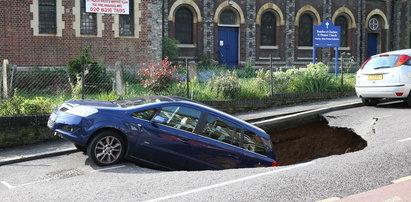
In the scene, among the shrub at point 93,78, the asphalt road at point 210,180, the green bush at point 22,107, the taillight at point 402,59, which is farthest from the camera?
the shrub at point 93,78

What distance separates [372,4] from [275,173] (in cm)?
2507

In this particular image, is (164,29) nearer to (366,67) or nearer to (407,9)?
(366,67)

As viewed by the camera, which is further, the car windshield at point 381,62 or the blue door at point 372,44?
the blue door at point 372,44

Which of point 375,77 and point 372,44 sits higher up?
point 372,44

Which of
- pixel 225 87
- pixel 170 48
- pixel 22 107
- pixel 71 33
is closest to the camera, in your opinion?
pixel 22 107

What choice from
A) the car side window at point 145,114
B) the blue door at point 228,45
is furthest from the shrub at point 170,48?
the car side window at point 145,114

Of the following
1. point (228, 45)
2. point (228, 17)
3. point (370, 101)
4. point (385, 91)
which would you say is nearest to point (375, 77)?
point (385, 91)

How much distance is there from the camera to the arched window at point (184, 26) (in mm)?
22266

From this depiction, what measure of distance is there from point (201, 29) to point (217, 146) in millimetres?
15953

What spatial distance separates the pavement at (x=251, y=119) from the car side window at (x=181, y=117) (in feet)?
8.05

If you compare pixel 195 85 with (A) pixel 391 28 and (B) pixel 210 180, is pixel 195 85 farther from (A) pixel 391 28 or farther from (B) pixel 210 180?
(A) pixel 391 28

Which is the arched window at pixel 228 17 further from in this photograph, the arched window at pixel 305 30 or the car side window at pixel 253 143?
the car side window at pixel 253 143

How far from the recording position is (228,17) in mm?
23375

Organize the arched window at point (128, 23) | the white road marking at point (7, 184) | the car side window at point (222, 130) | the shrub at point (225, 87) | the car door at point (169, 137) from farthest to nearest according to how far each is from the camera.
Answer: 1. the arched window at point (128, 23)
2. the shrub at point (225, 87)
3. the car side window at point (222, 130)
4. the car door at point (169, 137)
5. the white road marking at point (7, 184)
